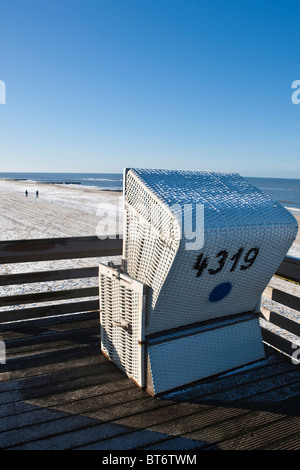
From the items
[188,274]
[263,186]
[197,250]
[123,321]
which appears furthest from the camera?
[263,186]

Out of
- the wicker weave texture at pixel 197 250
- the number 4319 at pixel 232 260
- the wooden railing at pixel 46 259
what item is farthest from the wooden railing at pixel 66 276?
the number 4319 at pixel 232 260

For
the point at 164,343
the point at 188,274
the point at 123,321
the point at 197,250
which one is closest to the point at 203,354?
the point at 164,343

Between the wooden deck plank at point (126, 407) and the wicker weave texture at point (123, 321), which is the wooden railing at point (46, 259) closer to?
the wooden deck plank at point (126, 407)

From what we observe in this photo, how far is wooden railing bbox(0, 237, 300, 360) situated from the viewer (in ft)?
8.60

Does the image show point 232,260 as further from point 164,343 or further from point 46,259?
point 46,259

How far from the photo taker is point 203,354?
2188mm

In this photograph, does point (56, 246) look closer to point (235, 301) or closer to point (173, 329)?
point (173, 329)

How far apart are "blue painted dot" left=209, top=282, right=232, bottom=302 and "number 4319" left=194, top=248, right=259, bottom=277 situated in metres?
0.14

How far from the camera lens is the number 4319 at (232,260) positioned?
1.80 metres

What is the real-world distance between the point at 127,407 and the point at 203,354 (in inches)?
23.3

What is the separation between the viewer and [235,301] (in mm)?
2258

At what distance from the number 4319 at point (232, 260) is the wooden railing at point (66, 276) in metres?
0.75

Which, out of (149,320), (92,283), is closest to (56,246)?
(149,320)

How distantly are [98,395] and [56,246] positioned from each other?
50.4 inches
